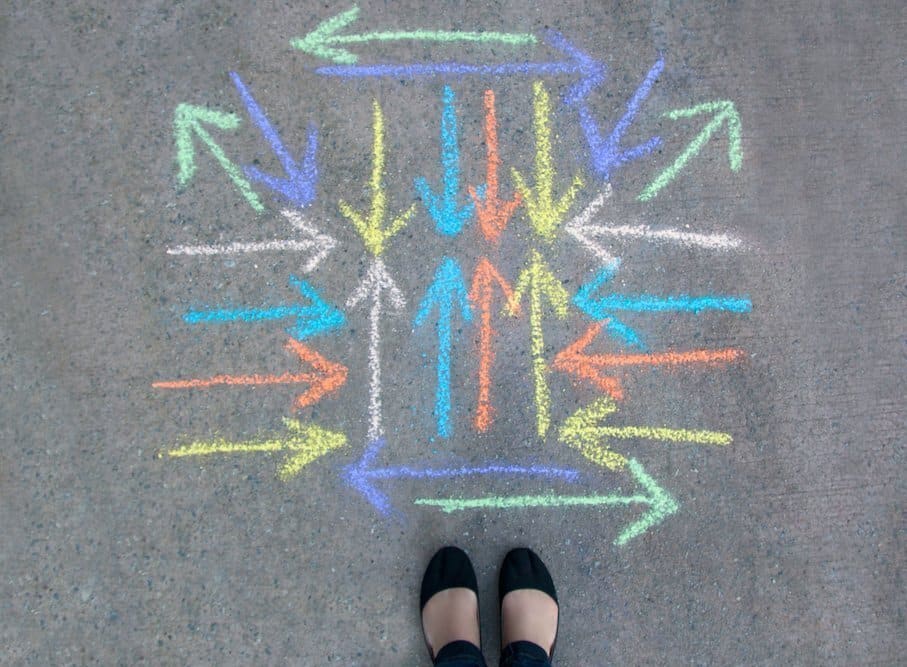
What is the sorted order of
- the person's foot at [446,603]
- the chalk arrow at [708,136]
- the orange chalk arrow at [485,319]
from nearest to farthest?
the person's foot at [446,603] → the orange chalk arrow at [485,319] → the chalk arrow at [708,136]

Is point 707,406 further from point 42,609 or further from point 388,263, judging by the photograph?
point 42,609

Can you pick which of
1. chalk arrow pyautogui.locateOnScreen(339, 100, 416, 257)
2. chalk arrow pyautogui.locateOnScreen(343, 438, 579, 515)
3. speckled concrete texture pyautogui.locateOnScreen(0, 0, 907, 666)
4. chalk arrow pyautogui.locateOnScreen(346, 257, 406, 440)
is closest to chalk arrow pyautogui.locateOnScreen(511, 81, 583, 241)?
speckled concrete texture pyautogui.locateOnScreen(0, 0, 907, 666)

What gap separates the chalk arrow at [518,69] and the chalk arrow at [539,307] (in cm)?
73

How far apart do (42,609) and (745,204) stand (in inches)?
125

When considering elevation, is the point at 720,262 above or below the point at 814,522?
above

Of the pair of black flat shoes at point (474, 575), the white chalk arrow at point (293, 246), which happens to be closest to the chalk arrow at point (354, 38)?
the white chalk arrow at point (293, 246)

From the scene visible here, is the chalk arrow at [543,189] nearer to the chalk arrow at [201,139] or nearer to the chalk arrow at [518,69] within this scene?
the chalk arrow at [518,69]

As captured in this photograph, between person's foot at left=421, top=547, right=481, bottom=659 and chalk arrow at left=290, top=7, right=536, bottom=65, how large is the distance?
80.8 inches

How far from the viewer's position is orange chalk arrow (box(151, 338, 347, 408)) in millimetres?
2318

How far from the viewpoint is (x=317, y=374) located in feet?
7.66

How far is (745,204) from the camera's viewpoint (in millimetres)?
2463

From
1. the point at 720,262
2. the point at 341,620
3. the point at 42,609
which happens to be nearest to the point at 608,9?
the point at 720,262

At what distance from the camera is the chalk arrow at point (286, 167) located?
2.39m

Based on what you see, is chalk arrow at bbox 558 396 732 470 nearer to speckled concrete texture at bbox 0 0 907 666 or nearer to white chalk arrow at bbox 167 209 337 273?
speckled concrete texture at bbox 0 0 907 666
